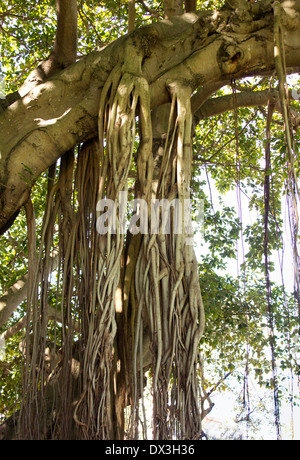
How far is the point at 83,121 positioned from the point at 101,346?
1.07 meters

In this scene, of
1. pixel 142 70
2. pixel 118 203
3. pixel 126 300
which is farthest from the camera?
pixel 142 70

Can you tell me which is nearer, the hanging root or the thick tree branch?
the hanging root

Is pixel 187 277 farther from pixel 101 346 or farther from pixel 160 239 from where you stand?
pixel 101 346

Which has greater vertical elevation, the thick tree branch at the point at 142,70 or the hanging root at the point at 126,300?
the thick tree branch at the point at 142,70

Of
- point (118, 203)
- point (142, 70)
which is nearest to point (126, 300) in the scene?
point (118, 203)

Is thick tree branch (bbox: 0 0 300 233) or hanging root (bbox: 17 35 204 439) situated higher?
thick tree branch (bbox: 0 0 300 233)

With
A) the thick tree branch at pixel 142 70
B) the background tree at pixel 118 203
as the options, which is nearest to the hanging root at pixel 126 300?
the background tree at pixel 118 203

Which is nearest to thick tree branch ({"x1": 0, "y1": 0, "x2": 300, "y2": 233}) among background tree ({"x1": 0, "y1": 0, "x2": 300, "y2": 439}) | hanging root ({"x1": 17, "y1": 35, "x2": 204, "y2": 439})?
background tree ({"x1": 0, "y1": 0, "x2": 300, "y2": 439})

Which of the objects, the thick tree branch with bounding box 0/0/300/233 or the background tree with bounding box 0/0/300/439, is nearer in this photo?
the background tree with bounding box 0/0/300/439

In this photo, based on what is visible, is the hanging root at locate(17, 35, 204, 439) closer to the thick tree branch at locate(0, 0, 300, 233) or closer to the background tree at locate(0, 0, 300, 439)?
the background tree at locate(0, 0, 300, 439)

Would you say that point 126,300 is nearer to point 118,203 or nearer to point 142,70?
point 118,203

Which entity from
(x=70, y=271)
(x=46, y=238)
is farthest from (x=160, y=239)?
(x=46, y=238)

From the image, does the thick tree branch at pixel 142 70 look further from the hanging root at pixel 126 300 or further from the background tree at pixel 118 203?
the hanging root at pixel 126 300

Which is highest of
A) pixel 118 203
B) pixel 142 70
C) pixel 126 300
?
pixel 142 70
